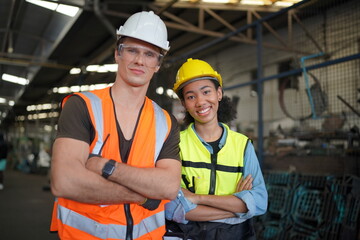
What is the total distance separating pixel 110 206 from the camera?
158 cm

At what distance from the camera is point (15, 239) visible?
4879 millimetres

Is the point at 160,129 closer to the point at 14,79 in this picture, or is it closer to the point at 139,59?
the point at 139,59

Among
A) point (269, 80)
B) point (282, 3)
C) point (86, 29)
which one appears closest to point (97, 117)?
point (269, 80)

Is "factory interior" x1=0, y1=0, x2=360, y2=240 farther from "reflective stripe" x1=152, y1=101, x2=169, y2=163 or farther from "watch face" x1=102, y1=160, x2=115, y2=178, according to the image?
"watch face" x1=102, y1=160, x2=115, y2=178

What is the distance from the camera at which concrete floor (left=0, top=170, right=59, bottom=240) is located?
204 inches

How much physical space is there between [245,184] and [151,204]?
64 centimetres

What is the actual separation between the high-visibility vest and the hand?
0.04 meters

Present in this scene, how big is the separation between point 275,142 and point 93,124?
13.7 feet

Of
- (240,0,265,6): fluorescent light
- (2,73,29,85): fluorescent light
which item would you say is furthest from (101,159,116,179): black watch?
(2,73,29,85): fluorescent light

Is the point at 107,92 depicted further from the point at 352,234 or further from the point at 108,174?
the point at 352,234

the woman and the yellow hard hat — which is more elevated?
the yellow hard hat

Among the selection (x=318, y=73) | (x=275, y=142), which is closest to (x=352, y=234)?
(x=275, y=142)

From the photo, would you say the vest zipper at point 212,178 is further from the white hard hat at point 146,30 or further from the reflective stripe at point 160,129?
the white hard hat at point 146,30

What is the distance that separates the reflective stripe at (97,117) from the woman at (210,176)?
0.56 meters
